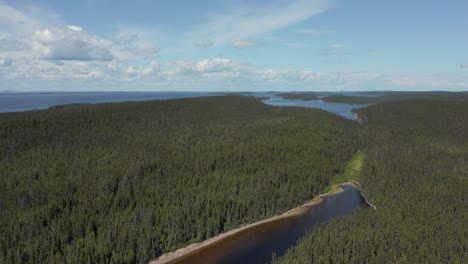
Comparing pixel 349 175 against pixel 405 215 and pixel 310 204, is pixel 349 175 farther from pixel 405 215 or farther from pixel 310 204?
pixel 405 215

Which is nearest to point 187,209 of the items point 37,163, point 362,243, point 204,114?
point 362,243

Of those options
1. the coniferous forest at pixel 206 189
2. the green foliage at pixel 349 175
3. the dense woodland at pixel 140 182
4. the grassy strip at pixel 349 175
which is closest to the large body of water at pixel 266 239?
the dense woodland at pixel 140 182

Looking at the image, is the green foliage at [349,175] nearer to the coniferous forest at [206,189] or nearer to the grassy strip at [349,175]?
the grassy strip at [349,175]

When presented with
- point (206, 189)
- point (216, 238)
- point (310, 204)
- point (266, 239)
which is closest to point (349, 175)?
point (310, 204)

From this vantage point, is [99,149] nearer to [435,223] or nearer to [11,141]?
[11,141]

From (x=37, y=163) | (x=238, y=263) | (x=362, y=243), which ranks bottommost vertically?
(x=238, y=263)
